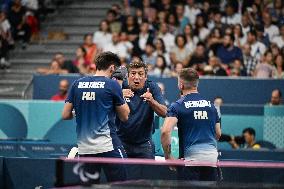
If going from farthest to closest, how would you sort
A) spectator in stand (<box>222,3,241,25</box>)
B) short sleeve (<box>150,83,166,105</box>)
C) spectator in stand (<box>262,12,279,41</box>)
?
spectator in stand (<box>222,3,241,25</box>) → spectator in stand (<box>262,12,279,41</box>) → short sleeve (<box>150,83,166,105</box>)

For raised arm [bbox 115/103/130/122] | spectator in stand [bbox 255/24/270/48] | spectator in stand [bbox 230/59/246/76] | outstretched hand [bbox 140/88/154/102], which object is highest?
spectator in stand [bbox 255/24/270/48]

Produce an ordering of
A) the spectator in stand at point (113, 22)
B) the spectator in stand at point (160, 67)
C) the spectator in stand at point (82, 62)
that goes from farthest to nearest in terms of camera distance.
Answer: the spectator in stand at point (113, 22)
the spectator in stand at point (82, 62)
the spectator in stand at point (160, 67)

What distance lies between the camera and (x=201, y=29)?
19.2 m

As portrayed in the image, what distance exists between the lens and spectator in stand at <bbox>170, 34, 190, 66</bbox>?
60.5 ft

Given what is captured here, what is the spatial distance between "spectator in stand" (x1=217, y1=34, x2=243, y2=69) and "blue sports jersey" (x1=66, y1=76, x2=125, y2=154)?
371 inches

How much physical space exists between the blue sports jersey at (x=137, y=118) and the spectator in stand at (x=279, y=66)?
7.68 metres

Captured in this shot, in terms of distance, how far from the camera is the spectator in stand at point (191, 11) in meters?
19.8

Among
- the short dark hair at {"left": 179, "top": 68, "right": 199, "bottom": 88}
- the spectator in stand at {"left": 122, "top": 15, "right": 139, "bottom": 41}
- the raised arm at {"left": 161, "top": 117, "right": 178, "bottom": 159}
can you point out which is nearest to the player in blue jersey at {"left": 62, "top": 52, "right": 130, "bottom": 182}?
the raised arm at {"left": 161, "top": 117, "right": 178, "bottom": 159}

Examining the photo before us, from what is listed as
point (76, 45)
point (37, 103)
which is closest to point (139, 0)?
point (76, 45)

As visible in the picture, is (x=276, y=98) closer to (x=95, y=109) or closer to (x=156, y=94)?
(x=156, y=94)

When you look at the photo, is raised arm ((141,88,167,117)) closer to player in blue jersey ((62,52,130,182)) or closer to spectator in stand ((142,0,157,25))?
player in blue jersey ((62,52,130,182))

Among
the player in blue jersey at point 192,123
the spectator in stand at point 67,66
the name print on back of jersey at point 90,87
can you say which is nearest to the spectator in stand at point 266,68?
the spectator in stand at point 67,66

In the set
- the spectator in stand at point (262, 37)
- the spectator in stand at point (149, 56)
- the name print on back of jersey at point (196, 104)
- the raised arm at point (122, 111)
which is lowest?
the raised arm at point (122, 111)

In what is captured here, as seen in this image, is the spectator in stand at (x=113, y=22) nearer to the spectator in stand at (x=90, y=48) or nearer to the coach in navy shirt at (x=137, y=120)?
the spectator in stand at (x=90, y=48)
